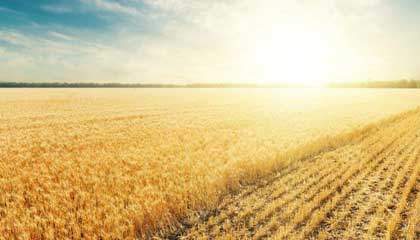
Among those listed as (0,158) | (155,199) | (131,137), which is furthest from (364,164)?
(0,158)

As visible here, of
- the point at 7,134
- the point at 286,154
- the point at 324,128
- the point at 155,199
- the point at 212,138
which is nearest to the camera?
the point at 155,199

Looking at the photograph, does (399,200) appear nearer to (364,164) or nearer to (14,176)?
(364,164)

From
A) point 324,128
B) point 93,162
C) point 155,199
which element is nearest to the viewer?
point 155,199

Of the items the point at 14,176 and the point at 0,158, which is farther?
the point at 0,158

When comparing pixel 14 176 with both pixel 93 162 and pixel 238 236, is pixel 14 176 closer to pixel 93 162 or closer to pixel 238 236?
pixel 93 162

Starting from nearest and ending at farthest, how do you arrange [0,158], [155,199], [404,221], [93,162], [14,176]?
[404,221], [155,199], [14,176], [93,162], [0,158]

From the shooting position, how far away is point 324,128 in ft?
49.8

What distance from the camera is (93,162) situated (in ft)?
26.7

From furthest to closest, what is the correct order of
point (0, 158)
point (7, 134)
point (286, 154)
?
point (7, 134) → point (286, 154) → point (0, 158)

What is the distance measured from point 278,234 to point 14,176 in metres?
6.52

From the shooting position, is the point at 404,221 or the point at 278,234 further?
the point at 404,221

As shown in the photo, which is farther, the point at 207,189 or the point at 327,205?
the point at 207,189

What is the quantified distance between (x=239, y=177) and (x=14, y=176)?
18.6ft

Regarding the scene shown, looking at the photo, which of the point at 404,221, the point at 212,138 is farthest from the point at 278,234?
the point at 212,138
